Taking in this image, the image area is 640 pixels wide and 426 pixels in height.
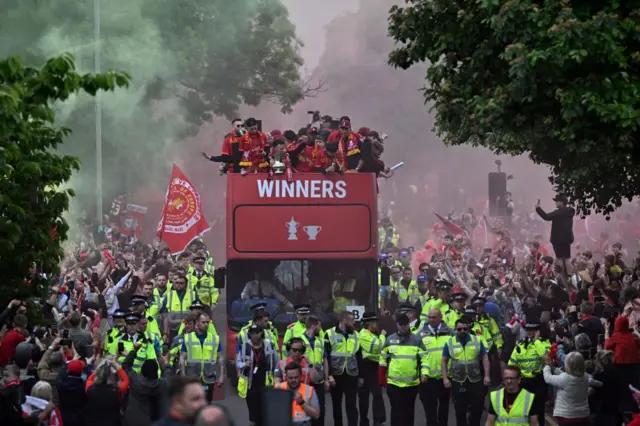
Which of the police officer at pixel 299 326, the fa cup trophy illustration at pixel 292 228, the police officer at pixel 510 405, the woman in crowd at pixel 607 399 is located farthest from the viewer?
the fa cup trophy illustration at pixel 292 228

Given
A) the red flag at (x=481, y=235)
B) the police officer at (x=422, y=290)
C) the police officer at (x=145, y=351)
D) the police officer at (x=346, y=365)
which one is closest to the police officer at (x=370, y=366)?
the police officer at (x=346, y=365)

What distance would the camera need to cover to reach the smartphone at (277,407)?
34.2 feet

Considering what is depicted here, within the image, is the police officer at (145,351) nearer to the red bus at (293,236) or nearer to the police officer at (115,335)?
the police officer at (115,335)

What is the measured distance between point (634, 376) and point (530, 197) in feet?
251

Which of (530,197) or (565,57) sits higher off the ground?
(530,197)

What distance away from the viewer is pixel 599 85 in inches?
547

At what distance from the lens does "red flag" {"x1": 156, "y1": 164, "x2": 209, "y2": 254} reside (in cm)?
2589

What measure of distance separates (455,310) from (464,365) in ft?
8.44

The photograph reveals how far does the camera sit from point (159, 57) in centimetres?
4653

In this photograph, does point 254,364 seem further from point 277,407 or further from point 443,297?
point 277,407

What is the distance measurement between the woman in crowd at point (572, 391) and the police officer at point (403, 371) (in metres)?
2.72

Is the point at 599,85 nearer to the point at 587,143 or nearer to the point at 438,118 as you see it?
the point at 587,143

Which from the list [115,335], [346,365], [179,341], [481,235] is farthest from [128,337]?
[481,235]

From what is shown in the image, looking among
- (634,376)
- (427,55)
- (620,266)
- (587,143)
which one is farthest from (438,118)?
(620,266)
